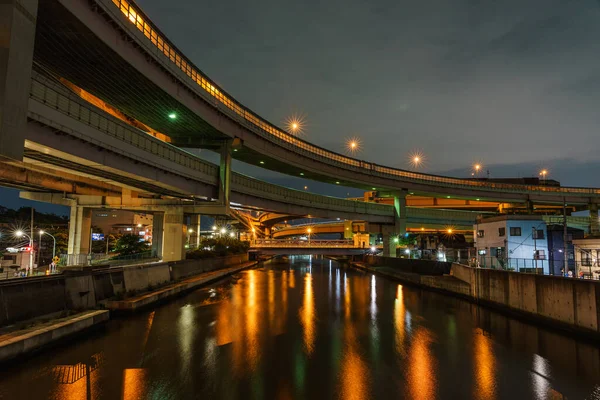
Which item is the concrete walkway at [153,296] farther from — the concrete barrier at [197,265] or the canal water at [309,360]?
the concrete barrier at [197,265]

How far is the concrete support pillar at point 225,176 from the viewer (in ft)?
120

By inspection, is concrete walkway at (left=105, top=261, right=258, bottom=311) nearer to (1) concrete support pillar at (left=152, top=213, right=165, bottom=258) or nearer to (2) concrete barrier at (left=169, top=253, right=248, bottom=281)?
(2) concrete barrier at (left=169, top=253, right=248, bottom=281)

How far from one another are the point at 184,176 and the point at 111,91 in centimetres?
888

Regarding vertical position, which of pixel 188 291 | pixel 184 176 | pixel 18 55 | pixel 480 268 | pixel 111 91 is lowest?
pixel 188 291

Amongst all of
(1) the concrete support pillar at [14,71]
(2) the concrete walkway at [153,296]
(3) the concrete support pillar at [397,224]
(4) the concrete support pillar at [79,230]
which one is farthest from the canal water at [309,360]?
(3) the concrete support pillar at [397,224]

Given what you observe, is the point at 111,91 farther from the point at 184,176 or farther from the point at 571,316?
the point at 571,316

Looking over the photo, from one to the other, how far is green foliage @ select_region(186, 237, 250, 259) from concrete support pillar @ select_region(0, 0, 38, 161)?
28026 mm

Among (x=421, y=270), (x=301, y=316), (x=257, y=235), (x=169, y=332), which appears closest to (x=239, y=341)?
(x=169, y=332)

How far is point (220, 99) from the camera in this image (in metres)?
34.9

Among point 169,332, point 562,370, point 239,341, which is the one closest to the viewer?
point 562,370

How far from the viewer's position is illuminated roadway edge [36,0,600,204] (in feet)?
71.3

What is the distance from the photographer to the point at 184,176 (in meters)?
31.5

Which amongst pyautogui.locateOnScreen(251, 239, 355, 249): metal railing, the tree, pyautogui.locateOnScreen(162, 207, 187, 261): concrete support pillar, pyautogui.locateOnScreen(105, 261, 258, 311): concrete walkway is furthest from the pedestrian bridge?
pyautogui.locateOnScreen(162, 207, 187, 261): concrete support pillar

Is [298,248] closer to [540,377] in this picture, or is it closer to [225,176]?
[225,176]
